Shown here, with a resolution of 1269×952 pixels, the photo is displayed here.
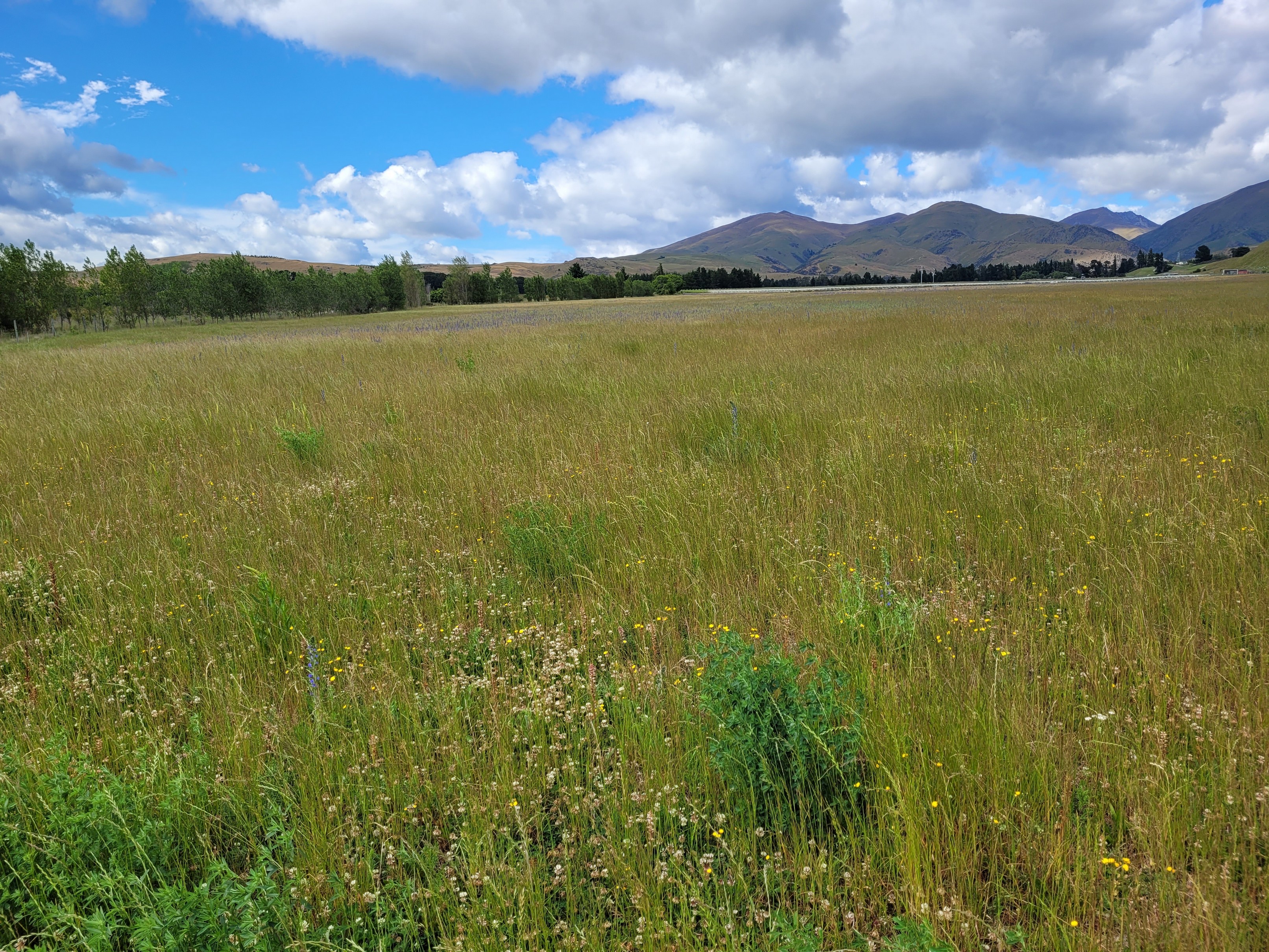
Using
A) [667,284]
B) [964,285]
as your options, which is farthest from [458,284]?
[964,285]

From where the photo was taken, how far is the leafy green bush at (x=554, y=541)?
141 inches

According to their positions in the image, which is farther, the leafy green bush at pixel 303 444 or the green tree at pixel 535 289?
the green tree at pixel 535 289

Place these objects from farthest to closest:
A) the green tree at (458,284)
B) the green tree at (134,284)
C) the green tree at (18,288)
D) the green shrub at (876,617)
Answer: the green tree at (458,284), the green tree at (134,284), the green tree at (18,288), the green shrub at (876,617)

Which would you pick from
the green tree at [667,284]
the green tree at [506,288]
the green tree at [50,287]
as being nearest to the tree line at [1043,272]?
the green tree at [667,284]

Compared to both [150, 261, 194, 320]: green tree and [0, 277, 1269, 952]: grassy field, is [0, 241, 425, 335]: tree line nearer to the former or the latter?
[150, 261, 194, 320]: green tree

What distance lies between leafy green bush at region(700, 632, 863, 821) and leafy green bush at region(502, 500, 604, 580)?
1.48 metres

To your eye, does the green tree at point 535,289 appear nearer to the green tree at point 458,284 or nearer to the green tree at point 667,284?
the green tree at point 458,284

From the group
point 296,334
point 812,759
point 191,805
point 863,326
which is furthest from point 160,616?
point 296,334

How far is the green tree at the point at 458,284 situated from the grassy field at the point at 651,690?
385 ft

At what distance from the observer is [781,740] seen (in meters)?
1.89

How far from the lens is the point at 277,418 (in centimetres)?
721

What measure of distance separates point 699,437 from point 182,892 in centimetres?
484

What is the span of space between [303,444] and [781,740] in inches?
220

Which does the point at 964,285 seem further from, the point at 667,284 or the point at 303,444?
the point at 303,444
